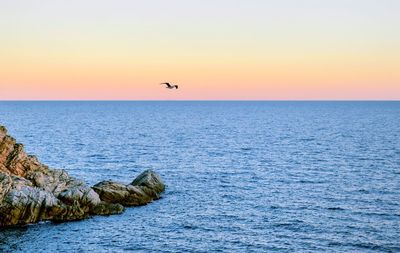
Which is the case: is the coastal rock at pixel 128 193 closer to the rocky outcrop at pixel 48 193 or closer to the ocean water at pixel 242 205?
the rocky outcrop at pixel 48 193

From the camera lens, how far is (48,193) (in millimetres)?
53000

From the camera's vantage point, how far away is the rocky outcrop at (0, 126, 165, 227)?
50.5 meters

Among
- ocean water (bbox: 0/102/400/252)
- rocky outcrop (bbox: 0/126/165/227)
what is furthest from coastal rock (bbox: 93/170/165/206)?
ocean water (bbox: 0/102/400/252)

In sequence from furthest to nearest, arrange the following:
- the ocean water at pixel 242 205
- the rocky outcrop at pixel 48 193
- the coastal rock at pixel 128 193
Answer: the coastal rock at pixel 128 193
the rocky outcrop at pixel 48 193
the ocean water at pixel 242 205

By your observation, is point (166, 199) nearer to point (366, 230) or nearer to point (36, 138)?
point (366, 230)

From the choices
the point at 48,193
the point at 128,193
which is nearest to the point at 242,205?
the point at 128,193

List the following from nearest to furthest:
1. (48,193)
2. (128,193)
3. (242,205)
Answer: (48,193), (242,205), (128,193)

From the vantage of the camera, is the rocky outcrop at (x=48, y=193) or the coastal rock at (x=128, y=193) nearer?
the rocky outcrop at (x=48, y=193)

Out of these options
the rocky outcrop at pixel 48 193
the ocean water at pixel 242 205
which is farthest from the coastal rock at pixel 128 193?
the ocean water at pixel 242 205

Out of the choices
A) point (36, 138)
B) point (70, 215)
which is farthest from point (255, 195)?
point (36, 138)

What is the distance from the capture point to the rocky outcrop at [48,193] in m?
50.5

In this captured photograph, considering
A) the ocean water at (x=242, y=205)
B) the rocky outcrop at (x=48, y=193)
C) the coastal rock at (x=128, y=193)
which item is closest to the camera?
the ocean water at (x=242, y=205)

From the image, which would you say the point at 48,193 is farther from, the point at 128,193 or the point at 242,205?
the point at 242,205

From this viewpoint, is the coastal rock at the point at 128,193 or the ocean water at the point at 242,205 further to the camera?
the coastal rock at the point at 128,193
